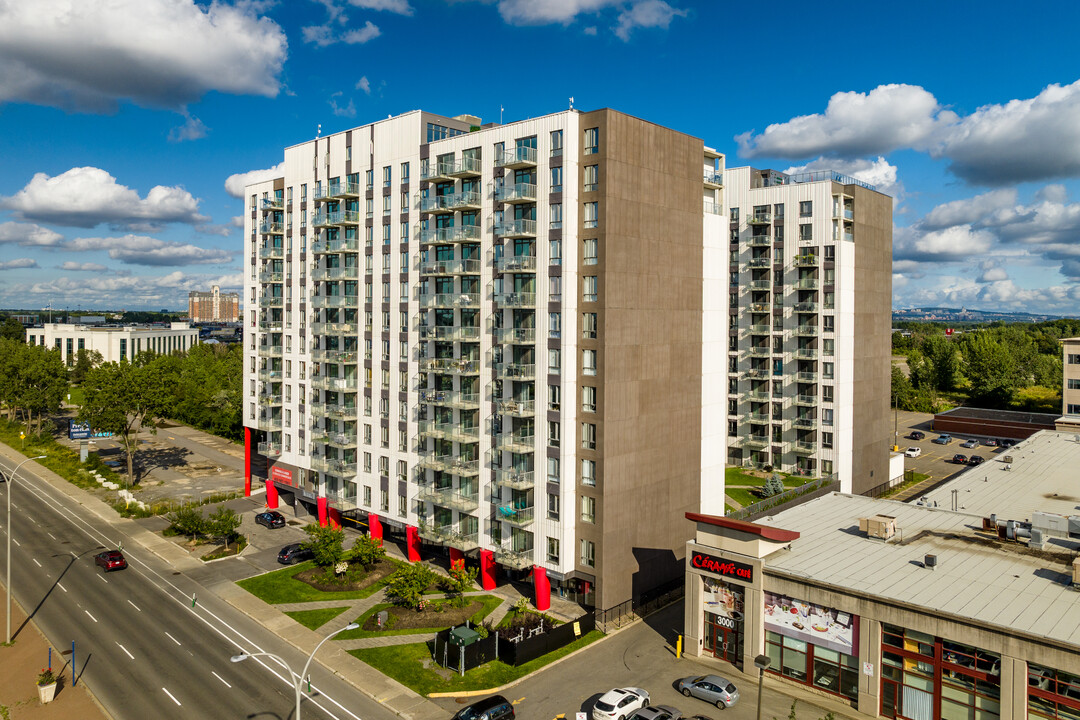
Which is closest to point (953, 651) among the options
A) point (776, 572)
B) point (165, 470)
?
point (776, 572)

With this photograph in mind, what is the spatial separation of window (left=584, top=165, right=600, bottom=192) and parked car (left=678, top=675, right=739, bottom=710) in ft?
108

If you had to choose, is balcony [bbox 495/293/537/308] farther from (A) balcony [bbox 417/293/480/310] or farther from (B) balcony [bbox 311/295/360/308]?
(B) balcony [bbox 311/295/360/308]

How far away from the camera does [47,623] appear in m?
49.1

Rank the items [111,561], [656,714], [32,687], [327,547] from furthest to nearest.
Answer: [111,561], [327,547], [32,687], [656,714]

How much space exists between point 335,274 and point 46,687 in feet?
134

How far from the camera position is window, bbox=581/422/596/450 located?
48.9 meters

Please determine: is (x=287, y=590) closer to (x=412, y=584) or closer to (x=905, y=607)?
(x=412, y=584)

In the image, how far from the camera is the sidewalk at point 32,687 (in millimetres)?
37250

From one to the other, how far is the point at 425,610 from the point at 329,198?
4090 centimetres

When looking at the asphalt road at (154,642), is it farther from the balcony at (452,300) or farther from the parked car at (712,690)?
the balcony at (452,300)

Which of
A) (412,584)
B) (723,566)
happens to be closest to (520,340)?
(412,584)

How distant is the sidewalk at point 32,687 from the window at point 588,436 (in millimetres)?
32849

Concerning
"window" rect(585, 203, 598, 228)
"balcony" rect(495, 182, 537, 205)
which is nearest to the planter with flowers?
"balcony" rect(495, 182, 537, 205)

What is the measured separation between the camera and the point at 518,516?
50656mm
